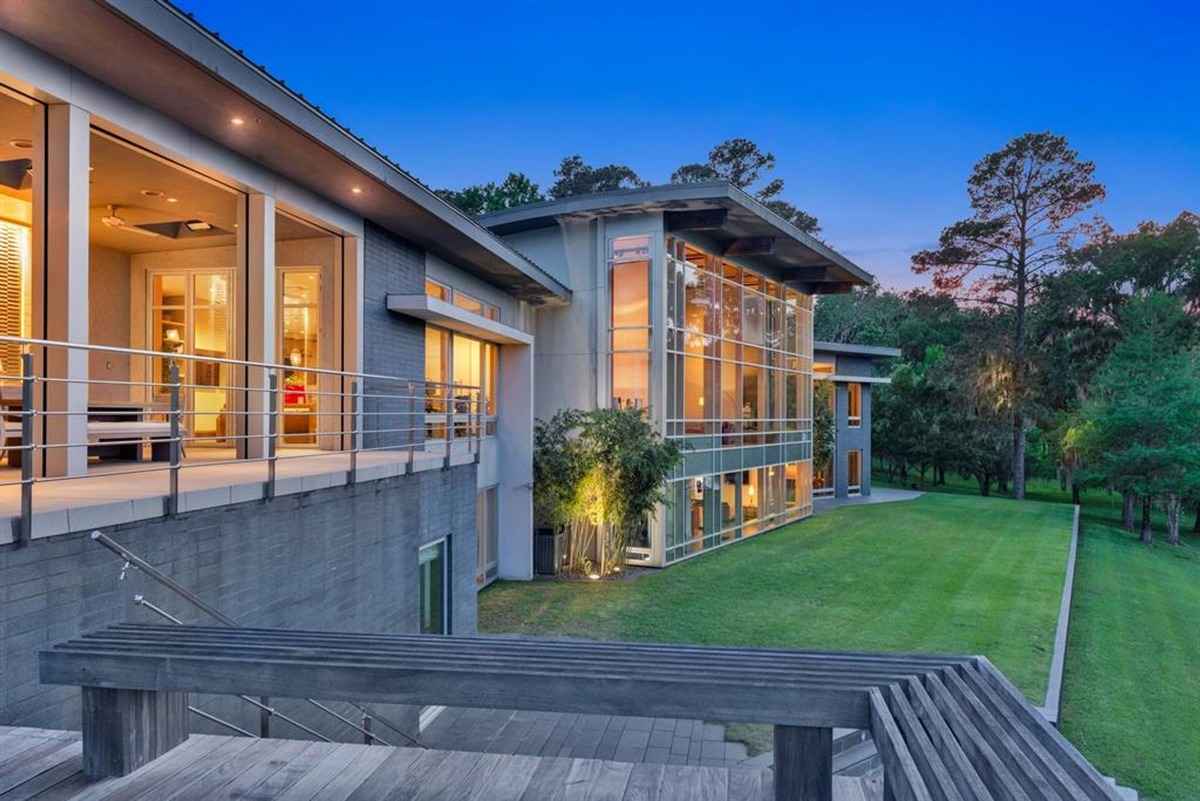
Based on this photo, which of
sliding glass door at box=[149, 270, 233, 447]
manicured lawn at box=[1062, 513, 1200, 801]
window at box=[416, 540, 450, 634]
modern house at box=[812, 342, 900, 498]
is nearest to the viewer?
manicured lawn at box=[1062, 513, 1200, 801]

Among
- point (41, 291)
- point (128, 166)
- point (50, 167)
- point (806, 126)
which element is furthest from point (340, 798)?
point (806, 126)

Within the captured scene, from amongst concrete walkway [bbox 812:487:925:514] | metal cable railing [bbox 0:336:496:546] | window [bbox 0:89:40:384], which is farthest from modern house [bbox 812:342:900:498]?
window [bbox 0:89:40:384]

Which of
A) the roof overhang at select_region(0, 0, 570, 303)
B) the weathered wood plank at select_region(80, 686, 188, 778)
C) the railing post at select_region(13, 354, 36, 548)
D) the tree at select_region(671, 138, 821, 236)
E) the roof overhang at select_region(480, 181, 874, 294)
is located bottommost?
the weathered wood plank at select_region(80, 686, 188, 778)

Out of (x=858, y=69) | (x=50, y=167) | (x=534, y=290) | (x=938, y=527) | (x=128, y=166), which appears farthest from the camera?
(x=858, y=69)

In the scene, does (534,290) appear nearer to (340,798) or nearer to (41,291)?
(41,291)

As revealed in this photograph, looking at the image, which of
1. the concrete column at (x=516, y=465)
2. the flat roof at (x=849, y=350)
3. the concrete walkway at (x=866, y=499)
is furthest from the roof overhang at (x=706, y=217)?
the concrete walkway at (x=866, y=499)

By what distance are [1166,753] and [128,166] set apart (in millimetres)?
12996

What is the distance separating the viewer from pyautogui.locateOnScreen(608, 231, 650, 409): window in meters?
17.3

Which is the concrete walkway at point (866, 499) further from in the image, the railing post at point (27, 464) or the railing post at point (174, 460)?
the railing post at point (27, 464)

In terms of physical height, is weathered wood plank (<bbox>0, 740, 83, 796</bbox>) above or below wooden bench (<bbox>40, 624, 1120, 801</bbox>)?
below

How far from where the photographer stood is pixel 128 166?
7.96 meters

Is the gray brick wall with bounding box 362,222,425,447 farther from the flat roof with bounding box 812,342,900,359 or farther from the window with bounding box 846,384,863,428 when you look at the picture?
the window with bounding box 846,384,863,428

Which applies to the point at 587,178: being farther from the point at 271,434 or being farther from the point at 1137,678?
the point at 271,434

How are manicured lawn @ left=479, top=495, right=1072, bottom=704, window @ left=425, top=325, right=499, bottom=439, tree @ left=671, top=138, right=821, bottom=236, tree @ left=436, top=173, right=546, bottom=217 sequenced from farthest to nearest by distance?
tree @ left=671, top=138, right=821, bottom=236, tree @ left=436, top=173, right=546, bottom=217, window @ left=425, top=325, right=499, bottom=439, manicured lawn @ left=479, top=495, right=1072, bottom=704
